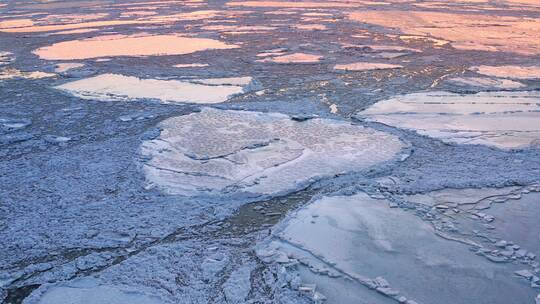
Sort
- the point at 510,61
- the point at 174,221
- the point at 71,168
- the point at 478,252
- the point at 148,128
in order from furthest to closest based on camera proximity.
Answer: the point at 510,61, the point at 148,128, the point at 71,168, the point at 174,221, the point at 478,252

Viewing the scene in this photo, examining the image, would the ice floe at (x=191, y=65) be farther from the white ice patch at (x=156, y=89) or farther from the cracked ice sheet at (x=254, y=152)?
the cracked ice sheet at (x=254, y=152)

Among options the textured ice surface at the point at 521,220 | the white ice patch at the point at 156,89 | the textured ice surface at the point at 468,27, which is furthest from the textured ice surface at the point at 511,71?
the textured ice surface at the point at 521,220

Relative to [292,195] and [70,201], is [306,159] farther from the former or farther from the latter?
[70,201]

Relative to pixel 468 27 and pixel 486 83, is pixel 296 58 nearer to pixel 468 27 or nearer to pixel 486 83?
pixel 486 83

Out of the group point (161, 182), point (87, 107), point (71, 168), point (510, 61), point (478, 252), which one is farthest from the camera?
point (510, 61)

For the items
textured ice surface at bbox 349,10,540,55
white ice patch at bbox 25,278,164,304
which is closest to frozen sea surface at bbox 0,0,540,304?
white ice patch at bbox 25,278,164,304

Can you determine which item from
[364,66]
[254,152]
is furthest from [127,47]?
[254,152]

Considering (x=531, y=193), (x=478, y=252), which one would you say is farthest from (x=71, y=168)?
(x=531, y=193)
